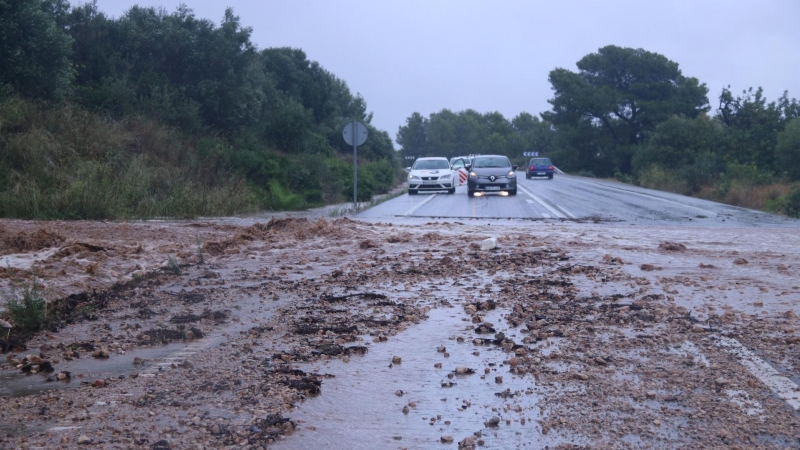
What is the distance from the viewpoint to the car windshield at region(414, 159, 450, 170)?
116 ft

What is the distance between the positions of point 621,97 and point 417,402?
74595mm

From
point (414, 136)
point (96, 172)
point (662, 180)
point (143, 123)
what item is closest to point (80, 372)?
point (96, 172)

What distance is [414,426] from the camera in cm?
476

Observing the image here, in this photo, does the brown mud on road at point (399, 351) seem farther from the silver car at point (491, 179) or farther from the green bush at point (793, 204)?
the silver car at point (491, 179)

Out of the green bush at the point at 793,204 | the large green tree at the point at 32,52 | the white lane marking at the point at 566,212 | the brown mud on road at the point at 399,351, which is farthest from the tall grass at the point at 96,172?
the green bush at the point at 793,204

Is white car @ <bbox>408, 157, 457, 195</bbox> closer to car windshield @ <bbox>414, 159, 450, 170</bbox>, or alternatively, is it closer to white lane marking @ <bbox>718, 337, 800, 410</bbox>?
car windshield @ <bbox>414, 159, 450, 170</bbox>

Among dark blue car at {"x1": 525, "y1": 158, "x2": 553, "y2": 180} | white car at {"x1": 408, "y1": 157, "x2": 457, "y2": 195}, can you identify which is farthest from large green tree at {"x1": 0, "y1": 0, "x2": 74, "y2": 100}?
dark blue car at {"x1": 525, "y1": 158, "x2": 553, "y2": 180}

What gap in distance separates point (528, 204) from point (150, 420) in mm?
23185

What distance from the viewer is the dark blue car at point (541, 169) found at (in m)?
59.7

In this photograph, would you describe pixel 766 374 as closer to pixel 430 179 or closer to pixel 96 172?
pixel 96 172

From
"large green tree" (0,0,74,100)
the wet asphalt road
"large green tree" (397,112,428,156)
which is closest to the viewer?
the wet asphalt road

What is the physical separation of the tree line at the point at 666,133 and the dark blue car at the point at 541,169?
599 cm

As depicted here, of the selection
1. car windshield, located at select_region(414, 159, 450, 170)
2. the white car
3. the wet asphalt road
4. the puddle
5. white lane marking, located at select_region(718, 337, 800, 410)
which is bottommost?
the puddle

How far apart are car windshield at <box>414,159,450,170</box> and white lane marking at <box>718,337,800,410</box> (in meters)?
28.9
